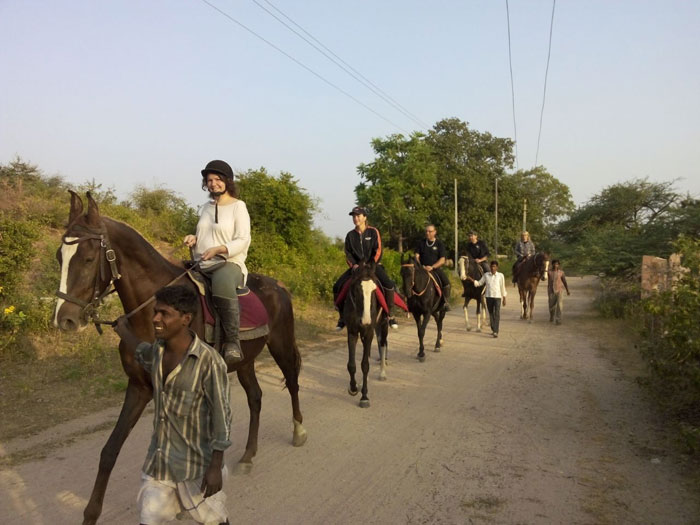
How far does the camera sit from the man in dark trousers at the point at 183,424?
2727mm

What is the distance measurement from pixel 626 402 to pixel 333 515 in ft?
16.9

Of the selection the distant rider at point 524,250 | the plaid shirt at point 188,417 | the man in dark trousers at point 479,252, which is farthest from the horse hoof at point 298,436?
the distant rider at point 524,250

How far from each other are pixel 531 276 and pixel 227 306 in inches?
544

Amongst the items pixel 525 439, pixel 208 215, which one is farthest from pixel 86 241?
pixel 525 439

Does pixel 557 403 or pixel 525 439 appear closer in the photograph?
pixel 525 439

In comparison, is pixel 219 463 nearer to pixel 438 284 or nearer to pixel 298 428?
pixel 298 428

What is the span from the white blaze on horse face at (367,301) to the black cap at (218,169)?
3.57 m

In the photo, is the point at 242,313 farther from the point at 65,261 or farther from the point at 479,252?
the point at 479,252

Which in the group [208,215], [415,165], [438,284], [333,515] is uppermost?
[415,165]

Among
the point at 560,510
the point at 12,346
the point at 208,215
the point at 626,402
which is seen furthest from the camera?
the point at 12,346

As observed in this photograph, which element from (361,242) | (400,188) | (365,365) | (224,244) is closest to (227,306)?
(224,244)

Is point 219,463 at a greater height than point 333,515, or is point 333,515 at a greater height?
point 219,463

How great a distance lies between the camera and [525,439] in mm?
5875

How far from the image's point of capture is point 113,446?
11.8ft
